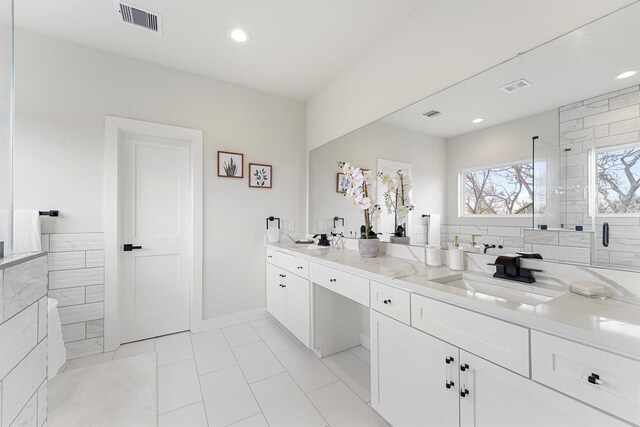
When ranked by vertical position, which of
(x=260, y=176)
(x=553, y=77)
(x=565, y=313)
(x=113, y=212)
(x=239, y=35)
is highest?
(x=239, y=35)

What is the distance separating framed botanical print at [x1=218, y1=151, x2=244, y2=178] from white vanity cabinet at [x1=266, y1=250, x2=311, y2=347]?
958 mm

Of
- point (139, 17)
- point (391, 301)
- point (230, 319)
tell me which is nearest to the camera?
point (391, 301)

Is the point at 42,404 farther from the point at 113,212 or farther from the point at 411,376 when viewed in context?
the point at 113,212

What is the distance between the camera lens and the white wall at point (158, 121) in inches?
84.1

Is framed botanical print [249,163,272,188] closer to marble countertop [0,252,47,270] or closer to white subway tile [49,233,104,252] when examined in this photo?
white subway tile [49,233,104,252]

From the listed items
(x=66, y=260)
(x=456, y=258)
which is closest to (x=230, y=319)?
(x=66, y=260)

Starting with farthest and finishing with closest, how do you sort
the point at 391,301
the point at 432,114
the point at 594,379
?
the point at 432,114, the point at 391,301, the point at 594,379

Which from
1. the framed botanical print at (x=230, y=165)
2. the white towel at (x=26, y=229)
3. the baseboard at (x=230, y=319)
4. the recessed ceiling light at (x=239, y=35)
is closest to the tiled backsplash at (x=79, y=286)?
the white towel at (x=26, y=229)

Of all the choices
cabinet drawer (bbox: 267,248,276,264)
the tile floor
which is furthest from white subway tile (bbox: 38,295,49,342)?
cabinet drawer (bbox: 267,248,276,264)

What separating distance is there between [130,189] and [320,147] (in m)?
2.01

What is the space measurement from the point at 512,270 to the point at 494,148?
0.67m

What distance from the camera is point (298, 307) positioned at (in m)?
2.30

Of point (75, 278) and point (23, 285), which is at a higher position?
point (23, 285)

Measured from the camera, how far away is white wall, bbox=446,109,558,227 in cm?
128
